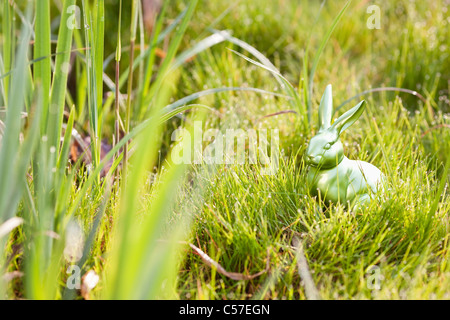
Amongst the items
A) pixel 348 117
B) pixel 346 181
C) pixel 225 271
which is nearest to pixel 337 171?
pixel 346 181

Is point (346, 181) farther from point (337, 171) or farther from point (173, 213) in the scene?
point (173, 213)

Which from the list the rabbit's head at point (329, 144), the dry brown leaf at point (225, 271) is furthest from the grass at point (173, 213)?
the rabbit's head at point (329, 144)

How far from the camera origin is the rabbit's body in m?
1.22

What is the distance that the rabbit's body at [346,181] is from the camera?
1.22 metres

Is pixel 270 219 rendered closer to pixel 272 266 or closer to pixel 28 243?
pixel 272 266

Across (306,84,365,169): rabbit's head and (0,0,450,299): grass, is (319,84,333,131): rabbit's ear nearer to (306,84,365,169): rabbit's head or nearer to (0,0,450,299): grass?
(306,84,365,169): rabbit's head

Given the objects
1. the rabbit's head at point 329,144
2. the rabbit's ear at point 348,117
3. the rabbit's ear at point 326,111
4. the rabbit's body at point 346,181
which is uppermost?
the rabbit's ear at point 326,111

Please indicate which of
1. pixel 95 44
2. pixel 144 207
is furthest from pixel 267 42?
pixel 144 207

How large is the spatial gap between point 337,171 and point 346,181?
0.16 ft

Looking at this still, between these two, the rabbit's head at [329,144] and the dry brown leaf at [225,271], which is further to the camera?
the rabbit's head at [329,144]

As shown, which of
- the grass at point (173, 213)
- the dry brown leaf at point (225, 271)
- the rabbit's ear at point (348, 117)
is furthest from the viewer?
the rabbit's ear at point (348, 117)

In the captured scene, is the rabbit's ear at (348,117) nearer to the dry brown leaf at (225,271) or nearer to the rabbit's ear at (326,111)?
the rabbit's ear at (326,111)

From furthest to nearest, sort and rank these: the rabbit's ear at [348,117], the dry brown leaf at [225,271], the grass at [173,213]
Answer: the rabbit's ear at [348,117] < the dry brown leaf at [225,271] < the grass at [173,213]

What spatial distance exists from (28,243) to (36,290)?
7.2 inches
